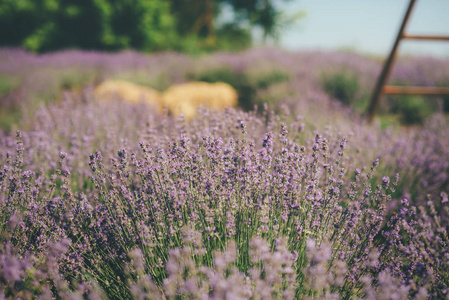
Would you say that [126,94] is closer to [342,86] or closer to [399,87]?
[342,86]

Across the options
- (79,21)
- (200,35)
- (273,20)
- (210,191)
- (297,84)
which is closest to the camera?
(210,191)

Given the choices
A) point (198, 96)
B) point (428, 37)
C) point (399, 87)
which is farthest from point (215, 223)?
point (198, 96)

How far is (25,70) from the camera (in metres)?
7.28

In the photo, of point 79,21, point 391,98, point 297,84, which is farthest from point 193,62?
point 79,21

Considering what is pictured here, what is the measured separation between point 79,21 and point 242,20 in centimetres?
825

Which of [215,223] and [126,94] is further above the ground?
[215,223]

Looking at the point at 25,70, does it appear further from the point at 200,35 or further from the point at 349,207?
the point at 200,35

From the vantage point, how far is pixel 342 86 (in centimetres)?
630

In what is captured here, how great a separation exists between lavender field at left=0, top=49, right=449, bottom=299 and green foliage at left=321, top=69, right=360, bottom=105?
208 cm

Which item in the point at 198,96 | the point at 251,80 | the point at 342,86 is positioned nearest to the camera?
the point at 198,96

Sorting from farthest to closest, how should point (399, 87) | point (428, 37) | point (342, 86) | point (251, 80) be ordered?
point (251, 80) → point (342, 86) → point (399, 87) → point (428, 37)

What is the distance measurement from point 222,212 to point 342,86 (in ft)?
17.9

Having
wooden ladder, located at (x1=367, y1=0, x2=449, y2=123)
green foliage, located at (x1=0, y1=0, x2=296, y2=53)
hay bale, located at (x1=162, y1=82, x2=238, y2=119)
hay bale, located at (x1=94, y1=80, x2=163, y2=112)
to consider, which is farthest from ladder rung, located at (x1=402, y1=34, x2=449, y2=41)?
green foliage, located at (x1=0, y1=0, x2=296, y2=53)

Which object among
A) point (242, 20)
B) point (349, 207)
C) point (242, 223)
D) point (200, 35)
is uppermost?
point (349, 207)
